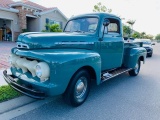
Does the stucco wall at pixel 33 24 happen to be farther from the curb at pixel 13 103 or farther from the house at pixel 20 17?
the curb at pixel 13 103

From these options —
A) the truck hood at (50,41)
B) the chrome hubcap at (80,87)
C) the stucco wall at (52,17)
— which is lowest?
the chrome hubcap at (80,87)

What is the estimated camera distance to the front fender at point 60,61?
9.53 feet

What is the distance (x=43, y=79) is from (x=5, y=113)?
1.08 meters

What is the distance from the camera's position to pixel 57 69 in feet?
9.55

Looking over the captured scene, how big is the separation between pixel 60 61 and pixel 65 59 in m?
0.13

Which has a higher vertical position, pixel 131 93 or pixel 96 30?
pixel 96 30

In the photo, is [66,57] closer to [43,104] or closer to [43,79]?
[43,79]

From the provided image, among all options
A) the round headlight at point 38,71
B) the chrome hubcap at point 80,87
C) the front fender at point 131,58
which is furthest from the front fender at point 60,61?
the front fender at point 131,58

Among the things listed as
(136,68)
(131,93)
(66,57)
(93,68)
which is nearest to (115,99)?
(131,93)

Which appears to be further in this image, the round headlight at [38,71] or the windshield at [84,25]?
the windshield at [84,25]

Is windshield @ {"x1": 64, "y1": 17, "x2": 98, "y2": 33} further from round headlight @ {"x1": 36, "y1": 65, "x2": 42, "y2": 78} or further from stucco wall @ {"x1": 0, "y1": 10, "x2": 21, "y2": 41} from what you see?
stucco wall @ {"x1": 0, "y1": 10, "x2": 21, "y2": 41}

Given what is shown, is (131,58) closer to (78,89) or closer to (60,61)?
(78,89)

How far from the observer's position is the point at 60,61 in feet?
9.70

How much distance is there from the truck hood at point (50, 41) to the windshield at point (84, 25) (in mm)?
479
